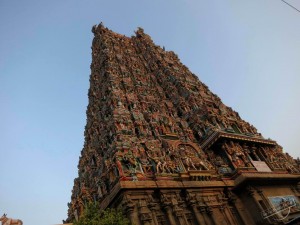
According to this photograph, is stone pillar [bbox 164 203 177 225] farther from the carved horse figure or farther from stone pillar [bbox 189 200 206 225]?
the carved horse figure

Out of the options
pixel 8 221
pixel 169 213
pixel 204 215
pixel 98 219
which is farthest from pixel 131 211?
pixel 8 221

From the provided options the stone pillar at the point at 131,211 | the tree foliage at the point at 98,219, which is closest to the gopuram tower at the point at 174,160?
the stone pillar at the point at 131,211

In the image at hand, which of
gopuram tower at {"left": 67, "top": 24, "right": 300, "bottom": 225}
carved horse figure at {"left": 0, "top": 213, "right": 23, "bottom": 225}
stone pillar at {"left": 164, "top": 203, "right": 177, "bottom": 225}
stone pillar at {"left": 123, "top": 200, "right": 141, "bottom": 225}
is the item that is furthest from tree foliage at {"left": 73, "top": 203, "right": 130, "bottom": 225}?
carved horse figure at {"left": 0, "top": 213, "right": 23, "bottom": 225}

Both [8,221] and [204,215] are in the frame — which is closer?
[8,221]

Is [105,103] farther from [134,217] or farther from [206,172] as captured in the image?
[134,217]

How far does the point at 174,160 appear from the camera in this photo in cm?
2062

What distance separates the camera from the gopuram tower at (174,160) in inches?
687

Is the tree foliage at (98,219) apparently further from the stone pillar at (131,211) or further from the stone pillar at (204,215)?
the stone pillar at (204,215)

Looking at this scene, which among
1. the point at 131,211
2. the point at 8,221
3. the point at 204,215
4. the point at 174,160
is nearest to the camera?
the point at 131,211

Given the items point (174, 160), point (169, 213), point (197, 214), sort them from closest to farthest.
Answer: point (169, 213) → point (197, 214) → point (174, 160)

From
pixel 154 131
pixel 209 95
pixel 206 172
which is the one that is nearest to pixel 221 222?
pixel 206 172

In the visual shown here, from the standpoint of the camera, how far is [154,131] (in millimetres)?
22766

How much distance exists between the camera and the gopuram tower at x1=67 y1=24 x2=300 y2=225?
17.4 meters

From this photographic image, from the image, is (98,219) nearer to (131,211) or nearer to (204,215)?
(131,211)
